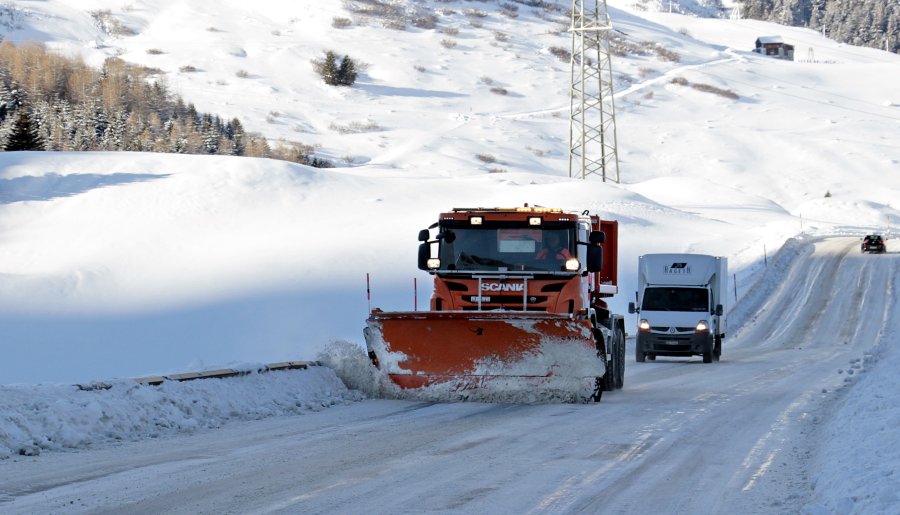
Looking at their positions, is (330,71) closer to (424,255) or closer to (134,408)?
(424,255)

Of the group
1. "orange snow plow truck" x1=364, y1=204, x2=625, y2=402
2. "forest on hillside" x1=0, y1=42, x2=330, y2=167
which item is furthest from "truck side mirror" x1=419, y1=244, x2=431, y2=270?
"forest on hillside" x1=0, y1=42, x2=330, y2=167

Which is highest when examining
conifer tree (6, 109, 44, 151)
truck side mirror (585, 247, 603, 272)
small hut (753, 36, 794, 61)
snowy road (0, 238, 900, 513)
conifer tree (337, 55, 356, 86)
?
small hut (753, 36, 794, 61)

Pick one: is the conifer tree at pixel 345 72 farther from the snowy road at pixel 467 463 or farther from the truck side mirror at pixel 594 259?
the truck side mirror at pixel 594 259

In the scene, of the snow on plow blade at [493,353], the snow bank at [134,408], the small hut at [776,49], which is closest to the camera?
the snow bank at [134,408]

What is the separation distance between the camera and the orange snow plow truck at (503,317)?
48.9 ft

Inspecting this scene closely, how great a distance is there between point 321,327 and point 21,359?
29.7 feet

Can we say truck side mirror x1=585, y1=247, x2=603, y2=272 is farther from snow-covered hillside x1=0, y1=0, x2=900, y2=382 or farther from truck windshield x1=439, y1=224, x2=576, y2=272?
snow-covered hillside x1=0, y1=0, x2=900, y2=382

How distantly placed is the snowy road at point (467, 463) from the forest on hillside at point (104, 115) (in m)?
69.2

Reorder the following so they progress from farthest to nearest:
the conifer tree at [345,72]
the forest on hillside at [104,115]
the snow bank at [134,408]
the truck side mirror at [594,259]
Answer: the conifer tree at [345,72] < the forest on hillside at [104,115] < the truck side mirror at [594,259] < the snow bank at [134,408]

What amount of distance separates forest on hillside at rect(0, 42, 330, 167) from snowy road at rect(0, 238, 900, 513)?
227 feet

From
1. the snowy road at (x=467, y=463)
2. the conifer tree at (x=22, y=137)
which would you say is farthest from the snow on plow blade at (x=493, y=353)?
the conifer tree at (x=22, y=137)

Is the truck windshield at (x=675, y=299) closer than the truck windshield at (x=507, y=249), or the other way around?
the truck windshield at (x=507, y=249)

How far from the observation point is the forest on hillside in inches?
3541

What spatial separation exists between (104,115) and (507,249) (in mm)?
85548
